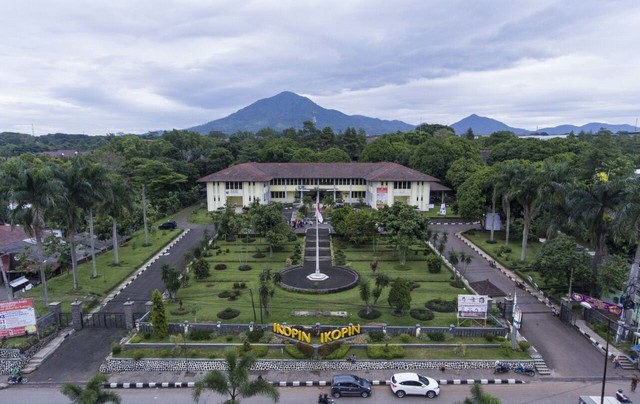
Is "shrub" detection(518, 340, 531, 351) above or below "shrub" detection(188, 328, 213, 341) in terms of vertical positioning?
below

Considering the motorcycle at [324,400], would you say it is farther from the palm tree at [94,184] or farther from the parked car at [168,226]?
the parked car at [168,226]

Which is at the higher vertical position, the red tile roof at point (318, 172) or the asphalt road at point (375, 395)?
the red tile roof at point (318, 172)

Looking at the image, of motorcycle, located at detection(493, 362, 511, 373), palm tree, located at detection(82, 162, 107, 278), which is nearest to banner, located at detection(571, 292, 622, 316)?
motorcycle, located at detection(493, 362, 511, 373)

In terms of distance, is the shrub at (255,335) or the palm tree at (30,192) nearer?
the shrub at (255,335)

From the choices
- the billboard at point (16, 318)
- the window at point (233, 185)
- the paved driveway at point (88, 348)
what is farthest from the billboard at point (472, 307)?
the window at point (233, 185)

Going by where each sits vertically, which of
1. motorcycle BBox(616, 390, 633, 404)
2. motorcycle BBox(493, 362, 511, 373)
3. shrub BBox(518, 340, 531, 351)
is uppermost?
shrub BBox(518, 340, 531, 351)

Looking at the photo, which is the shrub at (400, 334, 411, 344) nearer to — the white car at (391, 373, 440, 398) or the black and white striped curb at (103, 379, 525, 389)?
the black and white striped curb at (103, 379, 525, 389)

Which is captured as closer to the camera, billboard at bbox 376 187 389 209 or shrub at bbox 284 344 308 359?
shrub at bbox 284 344 308 359

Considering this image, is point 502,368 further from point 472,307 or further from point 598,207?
point 598,207
